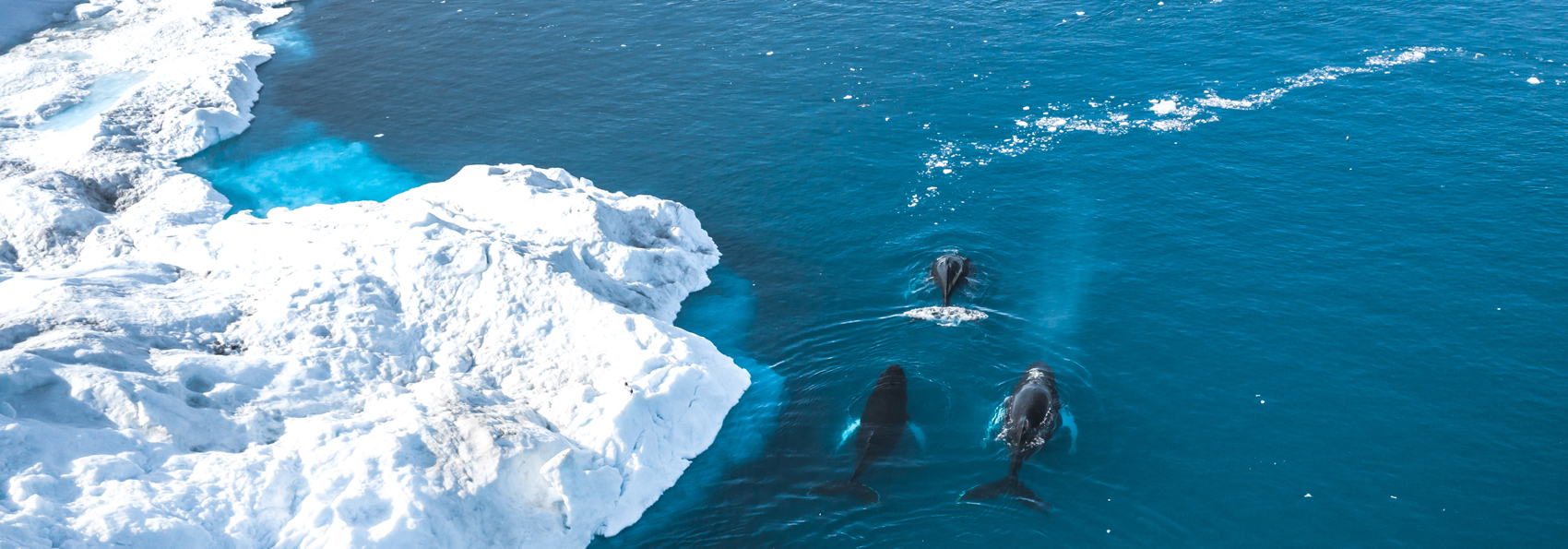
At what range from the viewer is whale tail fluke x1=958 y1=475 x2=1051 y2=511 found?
72.2ft

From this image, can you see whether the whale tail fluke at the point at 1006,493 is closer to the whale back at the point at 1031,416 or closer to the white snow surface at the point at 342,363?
the whale back at the point at 1031,416

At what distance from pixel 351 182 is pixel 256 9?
108 ft

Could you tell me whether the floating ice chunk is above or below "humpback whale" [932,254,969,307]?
below

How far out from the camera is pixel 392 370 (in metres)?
25.1

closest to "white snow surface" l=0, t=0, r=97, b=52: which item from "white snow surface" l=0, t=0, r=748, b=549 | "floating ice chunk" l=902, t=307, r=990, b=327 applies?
"white snow surface" l=0, t=0, r=748, b=549

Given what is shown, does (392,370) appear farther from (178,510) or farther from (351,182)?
(351,182)

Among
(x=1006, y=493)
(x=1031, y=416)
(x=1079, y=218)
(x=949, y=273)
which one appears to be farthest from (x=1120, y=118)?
(x=1006, y=493)

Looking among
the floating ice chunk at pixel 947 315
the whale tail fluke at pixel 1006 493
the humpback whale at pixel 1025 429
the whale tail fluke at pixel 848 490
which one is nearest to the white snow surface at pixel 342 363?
the whale tail fluke at pixel 848 490

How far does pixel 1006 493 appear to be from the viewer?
2219 centimetres

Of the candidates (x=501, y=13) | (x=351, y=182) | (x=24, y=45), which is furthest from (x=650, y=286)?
(x=24, y=45)

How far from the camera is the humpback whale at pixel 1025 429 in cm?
2222

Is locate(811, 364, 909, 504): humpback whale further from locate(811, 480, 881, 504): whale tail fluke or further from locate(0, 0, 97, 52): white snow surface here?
locate(0, 0, 97, 52): white snow surface

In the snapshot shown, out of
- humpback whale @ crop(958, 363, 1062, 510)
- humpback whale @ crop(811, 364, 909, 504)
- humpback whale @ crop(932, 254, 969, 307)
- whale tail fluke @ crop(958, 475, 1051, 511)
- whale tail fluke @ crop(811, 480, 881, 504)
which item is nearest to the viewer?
whale tail fluke @ crop(958, 475, 1051, 511)

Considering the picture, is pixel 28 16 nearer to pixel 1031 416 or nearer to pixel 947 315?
pixel 947 315
